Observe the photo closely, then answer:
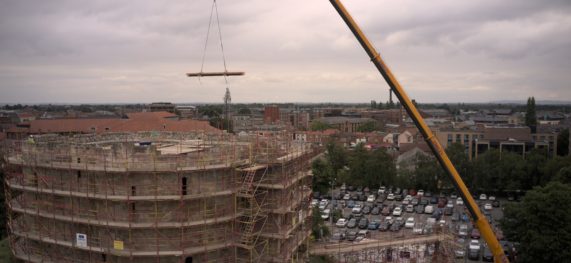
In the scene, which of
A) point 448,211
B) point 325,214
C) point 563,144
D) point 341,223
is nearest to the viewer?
point 341,223

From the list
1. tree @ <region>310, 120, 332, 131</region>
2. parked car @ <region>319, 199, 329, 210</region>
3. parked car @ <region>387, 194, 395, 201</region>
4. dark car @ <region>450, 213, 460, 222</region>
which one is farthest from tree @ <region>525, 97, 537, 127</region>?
parked car @ <region>319, 199, 329, 210</region>

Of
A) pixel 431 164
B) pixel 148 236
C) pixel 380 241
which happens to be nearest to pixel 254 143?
pixel 148 236

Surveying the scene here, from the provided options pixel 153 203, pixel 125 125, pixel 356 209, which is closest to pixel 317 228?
pixel 356 209

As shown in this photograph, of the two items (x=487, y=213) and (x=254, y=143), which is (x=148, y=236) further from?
(x=487, y=213)

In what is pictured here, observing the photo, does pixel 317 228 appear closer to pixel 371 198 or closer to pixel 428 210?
pixel 428 210

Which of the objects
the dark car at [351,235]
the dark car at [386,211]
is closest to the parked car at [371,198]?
the dark car at [386,211]

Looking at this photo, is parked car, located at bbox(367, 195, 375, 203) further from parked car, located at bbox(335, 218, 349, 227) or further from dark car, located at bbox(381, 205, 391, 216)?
parked car, located at bbox(335, 218, 349, 227)

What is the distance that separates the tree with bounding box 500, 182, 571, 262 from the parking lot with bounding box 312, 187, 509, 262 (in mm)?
3264

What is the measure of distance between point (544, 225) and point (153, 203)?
26.5m

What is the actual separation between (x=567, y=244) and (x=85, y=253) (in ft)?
96.7

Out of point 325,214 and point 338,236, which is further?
point 325,214

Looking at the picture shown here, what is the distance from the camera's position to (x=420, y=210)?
4788 cm

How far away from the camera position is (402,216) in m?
46.5

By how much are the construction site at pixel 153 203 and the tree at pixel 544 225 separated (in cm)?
1776
